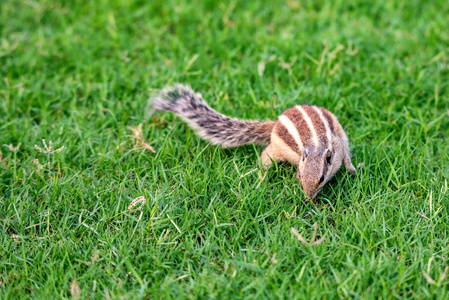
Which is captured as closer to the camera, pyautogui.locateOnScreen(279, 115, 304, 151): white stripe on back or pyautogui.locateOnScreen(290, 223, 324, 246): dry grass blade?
pyautogui.locateOnScreen(290, 223, 324, 246): dry grass blade

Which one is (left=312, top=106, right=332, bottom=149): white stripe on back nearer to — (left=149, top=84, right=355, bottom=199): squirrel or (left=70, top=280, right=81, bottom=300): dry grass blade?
(left=149, top=84, right=355, bottom=199): squirrel

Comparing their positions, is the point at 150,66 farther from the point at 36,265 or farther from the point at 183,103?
the point at 36,265

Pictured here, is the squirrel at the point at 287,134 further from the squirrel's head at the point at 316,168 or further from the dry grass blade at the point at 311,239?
the dry grass blade at the point at 311,239

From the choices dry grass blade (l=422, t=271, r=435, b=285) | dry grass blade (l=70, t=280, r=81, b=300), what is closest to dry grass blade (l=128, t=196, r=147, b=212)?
dry grass blade (l=70, t=280, r=81, b=300)

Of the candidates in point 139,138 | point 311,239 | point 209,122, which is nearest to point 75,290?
point 311,239

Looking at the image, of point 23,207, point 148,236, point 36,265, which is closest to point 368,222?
point 148,236

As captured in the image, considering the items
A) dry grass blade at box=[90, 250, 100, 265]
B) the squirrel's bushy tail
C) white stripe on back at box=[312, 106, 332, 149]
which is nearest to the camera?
dry grass blade at box=[90, 250, 100, 265]

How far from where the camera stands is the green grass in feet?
11.6

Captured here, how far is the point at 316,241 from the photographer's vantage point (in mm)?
3582

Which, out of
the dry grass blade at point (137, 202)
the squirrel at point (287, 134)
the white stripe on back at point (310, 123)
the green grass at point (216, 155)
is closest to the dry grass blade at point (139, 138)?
the green grass at point (216, 155)

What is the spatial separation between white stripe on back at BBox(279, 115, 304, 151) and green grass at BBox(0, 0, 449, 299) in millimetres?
368

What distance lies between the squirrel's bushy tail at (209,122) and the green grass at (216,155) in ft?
0.55

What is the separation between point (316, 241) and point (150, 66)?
353 centimetres

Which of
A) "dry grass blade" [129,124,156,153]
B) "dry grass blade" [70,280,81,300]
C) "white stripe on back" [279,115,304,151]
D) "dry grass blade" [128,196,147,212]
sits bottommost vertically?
"dry grass blade" [70,280,81,300]
